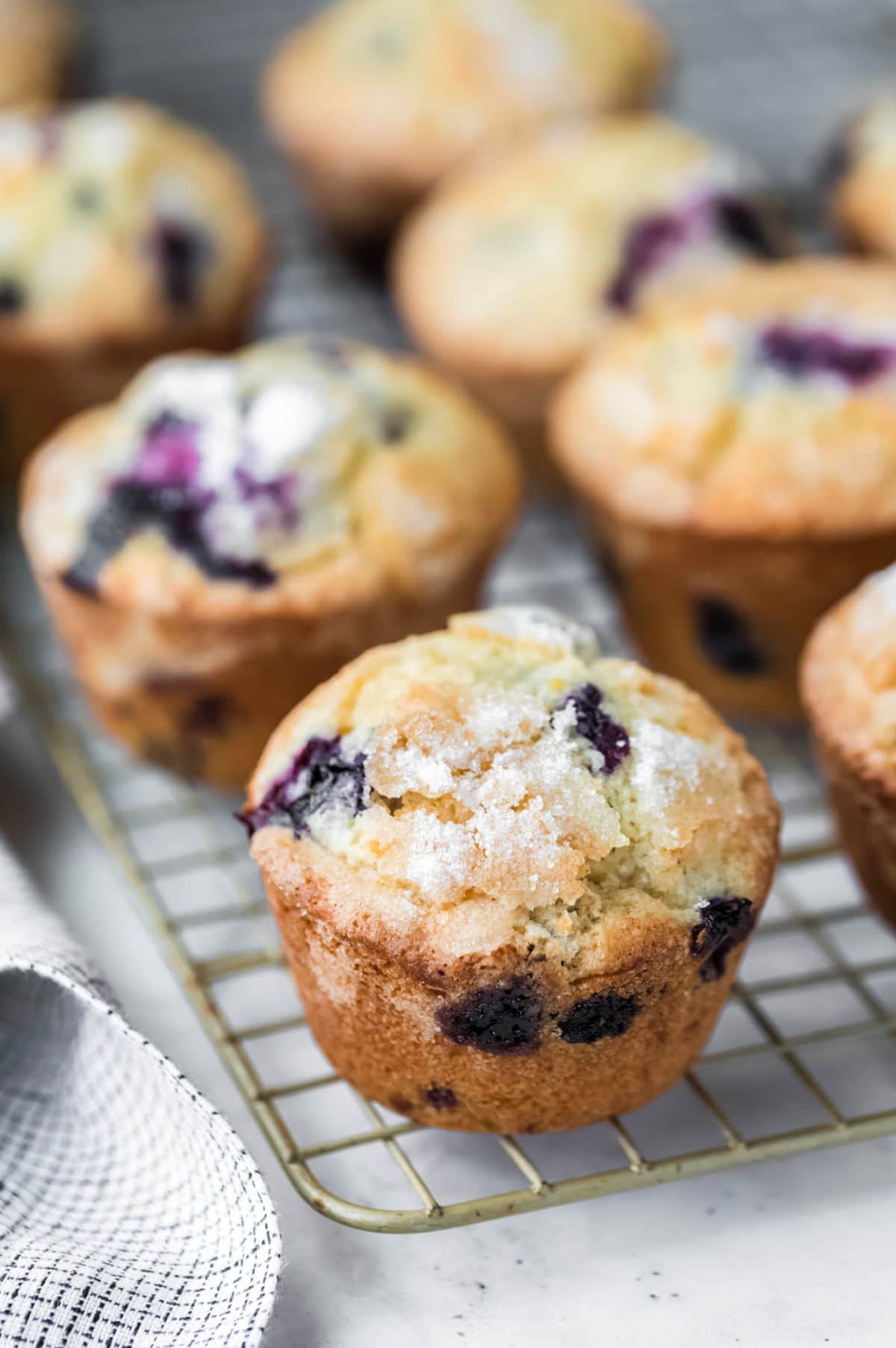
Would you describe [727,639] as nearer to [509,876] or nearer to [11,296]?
[509,876]

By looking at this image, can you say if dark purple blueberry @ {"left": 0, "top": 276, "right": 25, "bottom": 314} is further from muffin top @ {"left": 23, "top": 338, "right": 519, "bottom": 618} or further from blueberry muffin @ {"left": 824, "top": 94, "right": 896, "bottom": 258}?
blueberry muffin @ {"left": 824, "top": 94, "right": 896, "bottom": 258}

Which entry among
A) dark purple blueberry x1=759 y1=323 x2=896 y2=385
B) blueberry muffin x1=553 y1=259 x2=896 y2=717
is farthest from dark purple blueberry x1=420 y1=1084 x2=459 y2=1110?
dark purple blueberry x1=759 y1=323 x2=896 y2=385

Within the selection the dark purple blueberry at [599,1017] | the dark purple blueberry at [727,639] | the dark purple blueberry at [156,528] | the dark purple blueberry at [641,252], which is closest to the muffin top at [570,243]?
the dark purple blueberry at [641,252]

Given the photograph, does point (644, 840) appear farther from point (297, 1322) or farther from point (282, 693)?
point (282, 693)

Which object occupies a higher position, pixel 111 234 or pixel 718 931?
pixel 111 234

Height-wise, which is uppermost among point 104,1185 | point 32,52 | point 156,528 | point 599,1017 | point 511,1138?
point 32,52

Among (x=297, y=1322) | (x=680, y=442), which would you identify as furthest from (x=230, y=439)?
(x=297, y=1322)

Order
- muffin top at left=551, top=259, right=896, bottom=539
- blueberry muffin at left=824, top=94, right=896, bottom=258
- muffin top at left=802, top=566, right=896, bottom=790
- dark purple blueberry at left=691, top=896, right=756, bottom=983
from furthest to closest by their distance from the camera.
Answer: blueberry muffin at left=824, top=94, right=896, bottom=258 < muffin top at left=551, top=259, right=896, bottom=539 < muffin top at left=802, top=566, right=896, bottom=790 < dark purple blueberry at left=691, top=896, right=756, bottom=983

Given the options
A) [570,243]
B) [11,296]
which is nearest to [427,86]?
[570,243]
